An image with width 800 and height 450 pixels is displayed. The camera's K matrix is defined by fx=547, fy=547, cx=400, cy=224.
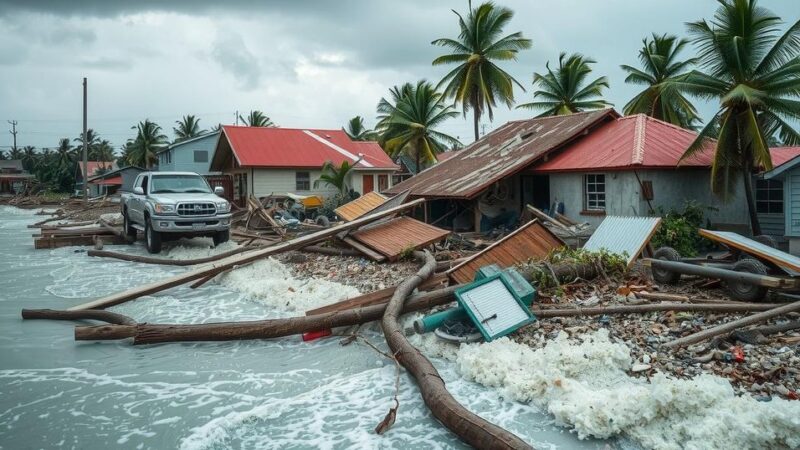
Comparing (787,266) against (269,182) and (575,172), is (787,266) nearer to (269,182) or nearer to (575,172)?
(575,172)


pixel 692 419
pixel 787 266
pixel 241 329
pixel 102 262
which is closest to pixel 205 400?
pixel 241 329

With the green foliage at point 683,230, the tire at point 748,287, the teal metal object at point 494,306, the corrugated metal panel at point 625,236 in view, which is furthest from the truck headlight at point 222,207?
the tire at point 748,287

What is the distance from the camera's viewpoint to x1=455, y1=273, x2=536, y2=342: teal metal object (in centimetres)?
719

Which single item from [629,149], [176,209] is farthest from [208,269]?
[629,149]

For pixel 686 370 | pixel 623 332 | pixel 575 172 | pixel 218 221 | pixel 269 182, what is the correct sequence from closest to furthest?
pixel 686 370 < pixel 623 332 < pixel 218 221 < pixel 575 172 < pixel 269 182

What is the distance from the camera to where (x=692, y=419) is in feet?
16.4

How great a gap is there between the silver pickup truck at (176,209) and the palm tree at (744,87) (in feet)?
42.7

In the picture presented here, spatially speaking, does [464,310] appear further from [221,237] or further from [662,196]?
[221,237]

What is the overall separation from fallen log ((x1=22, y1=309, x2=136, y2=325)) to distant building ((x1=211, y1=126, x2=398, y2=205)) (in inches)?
710

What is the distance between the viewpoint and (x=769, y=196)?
51.9 ft

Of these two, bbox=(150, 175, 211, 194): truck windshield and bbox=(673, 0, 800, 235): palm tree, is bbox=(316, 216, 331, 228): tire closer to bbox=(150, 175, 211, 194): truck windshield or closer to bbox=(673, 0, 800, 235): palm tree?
bbox=(150, 175, 211, 194): truck windshield

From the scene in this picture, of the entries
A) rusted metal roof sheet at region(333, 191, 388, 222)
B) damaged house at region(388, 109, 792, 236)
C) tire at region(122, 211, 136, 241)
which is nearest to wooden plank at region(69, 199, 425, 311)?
rusted metal roof sheet at region(333, 191, 388, 222)

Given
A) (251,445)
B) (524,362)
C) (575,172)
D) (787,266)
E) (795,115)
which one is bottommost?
(251,445)

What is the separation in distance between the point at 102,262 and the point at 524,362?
13.4 metres
